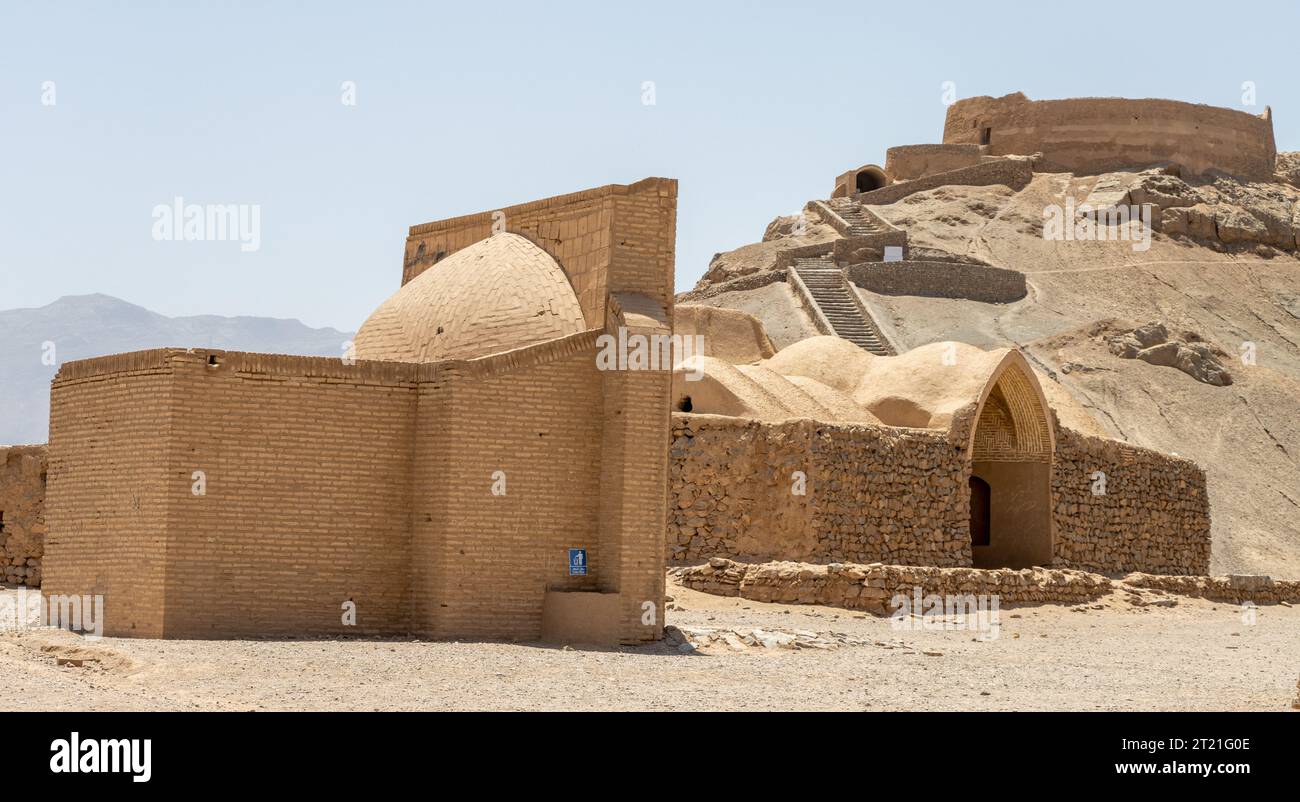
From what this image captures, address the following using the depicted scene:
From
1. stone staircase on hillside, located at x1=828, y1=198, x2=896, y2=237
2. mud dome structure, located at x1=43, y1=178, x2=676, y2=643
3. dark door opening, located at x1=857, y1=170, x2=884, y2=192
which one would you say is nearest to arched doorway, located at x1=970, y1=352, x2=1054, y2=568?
mud dome structure, located at x1=43, y1=178, x2=676, y2=643

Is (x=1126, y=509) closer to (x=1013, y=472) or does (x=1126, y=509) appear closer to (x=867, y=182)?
(x=1013, y=472)

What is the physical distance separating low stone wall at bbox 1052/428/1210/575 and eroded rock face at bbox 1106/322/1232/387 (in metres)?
12.7

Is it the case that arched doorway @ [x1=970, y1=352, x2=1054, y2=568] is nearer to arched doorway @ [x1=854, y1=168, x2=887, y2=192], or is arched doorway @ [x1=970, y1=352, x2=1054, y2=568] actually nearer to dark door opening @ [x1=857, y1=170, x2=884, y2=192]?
arched doorway @ [x1=854, y1=168, x2=887, y2=192]

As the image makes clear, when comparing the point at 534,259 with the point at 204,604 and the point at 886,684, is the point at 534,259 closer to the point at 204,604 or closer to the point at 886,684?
the point at 204,604

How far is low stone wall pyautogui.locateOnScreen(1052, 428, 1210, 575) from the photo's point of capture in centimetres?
Result: 2430

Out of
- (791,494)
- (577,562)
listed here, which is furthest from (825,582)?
(577,562)

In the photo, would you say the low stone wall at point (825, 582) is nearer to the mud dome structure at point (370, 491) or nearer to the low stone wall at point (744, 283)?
the mud dome structure at point (370, 491)

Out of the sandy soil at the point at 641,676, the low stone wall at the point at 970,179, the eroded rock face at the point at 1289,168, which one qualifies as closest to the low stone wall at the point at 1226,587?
the sandy soil at the point at 641,676

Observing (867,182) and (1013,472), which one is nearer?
(1013,472)

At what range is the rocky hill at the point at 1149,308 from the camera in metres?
35.2

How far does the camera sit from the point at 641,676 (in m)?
12.4

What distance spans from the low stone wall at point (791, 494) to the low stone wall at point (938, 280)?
21939 millimetres

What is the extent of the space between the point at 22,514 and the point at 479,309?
989cm
